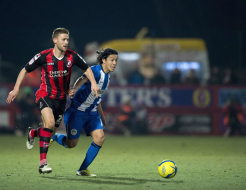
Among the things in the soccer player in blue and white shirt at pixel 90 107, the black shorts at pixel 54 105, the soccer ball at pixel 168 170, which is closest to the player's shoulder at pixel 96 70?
the soccer player in blue and white shirt at pixel 90 107

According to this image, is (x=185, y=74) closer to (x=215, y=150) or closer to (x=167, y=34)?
(x=167, y=34)

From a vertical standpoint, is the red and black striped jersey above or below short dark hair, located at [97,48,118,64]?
below

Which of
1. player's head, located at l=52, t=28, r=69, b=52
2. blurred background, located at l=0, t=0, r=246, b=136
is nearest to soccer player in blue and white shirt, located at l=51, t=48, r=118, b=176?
player's head, located at l=52, t=28, r=69, b=52

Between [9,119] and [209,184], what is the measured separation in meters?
11.5

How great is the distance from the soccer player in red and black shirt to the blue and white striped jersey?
0.66ft

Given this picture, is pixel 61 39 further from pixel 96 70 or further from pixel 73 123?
pixel 73 123

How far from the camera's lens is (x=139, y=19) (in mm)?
25172

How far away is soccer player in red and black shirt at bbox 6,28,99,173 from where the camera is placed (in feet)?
21.9

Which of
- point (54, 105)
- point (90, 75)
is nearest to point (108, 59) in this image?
point (90, 75)

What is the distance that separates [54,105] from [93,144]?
0.82 metres

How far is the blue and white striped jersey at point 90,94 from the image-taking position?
695 cm

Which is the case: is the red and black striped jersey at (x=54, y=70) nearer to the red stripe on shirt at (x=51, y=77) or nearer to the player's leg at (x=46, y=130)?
the red stripe on shirt at (x=51, y=77)

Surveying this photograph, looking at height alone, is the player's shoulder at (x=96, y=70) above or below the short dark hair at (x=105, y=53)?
below

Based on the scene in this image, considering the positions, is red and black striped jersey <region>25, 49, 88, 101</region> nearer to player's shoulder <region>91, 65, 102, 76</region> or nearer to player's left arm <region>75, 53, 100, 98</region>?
player's left arm <region>75, 53, 100, 98</region>
